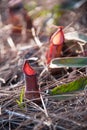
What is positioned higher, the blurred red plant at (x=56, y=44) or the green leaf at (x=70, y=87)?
the blurred red plant at (x=56, y=44)

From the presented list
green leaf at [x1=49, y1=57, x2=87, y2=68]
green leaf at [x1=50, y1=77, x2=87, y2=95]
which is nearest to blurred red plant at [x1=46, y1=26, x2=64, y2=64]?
green leaf at [x1=49, y1=57, x2=87, y2=68]

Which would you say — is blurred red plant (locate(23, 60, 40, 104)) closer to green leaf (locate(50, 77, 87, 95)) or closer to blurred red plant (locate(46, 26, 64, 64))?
green leaf (locate(50, 77, 87, 95))

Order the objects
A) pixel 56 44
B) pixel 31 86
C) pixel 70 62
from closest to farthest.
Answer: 1. pixel 31 86
2. pixel 70 62
3. pixel 56 44

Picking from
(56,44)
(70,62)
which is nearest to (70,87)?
(70,62)

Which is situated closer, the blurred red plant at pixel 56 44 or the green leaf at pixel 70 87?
the green leaf at pixel 70 87

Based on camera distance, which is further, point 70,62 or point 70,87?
point 70,62

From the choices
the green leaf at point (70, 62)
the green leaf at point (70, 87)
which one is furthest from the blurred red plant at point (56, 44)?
the green leaf at point (70, 87)

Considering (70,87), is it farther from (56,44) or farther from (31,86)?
(56,44)

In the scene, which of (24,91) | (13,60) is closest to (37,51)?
(13,60)

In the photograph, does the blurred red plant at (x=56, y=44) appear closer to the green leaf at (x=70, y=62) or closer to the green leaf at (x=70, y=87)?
the green leaf at (x=70, y=62)
